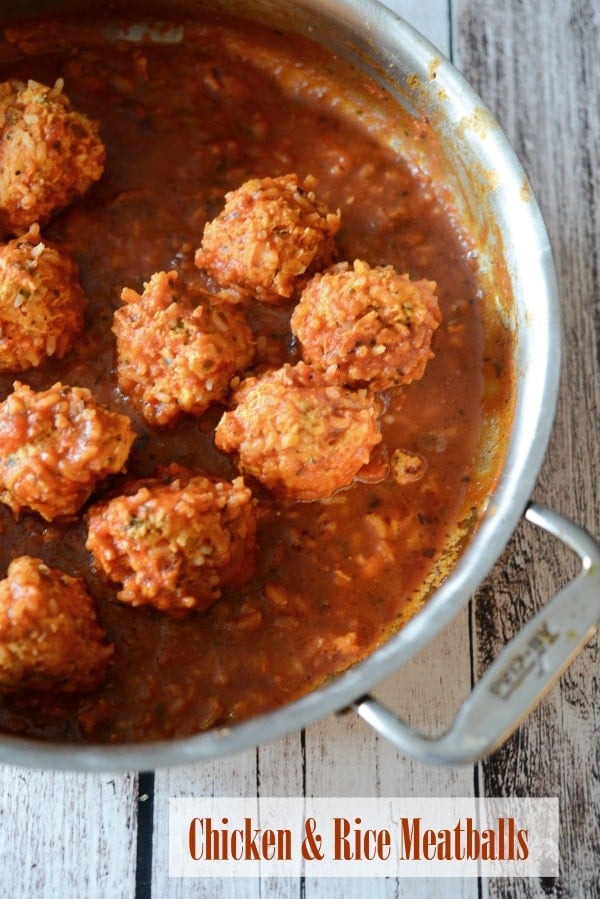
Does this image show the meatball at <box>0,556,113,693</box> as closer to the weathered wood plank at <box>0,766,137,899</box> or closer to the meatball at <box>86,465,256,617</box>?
the meatball at <box>86,465,256,617</box>

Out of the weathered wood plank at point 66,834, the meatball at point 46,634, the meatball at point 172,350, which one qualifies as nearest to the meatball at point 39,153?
the meatball at point 172,350

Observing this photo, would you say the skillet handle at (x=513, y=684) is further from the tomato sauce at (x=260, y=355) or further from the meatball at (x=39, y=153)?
the meatball at (x=39, y=153)

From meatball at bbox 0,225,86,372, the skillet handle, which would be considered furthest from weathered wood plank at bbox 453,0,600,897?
meatball at bbox 0,225,86,372

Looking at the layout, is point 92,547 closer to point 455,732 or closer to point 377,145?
point 455,732

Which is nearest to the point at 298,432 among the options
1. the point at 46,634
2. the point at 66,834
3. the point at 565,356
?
the point at 46,634

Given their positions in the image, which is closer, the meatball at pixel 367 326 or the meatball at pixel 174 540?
the meatball at pixel 174 540

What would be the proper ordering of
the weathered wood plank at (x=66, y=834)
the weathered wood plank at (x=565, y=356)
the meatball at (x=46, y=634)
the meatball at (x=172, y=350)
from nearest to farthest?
the meatball at (x=46, y=634)
the meatball at (x=172, y=350)
the weathered wood plank at (x=66, y=834)
the weathered wood plank at (x=565, y=356)

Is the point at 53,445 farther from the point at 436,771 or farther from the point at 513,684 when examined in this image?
the point at 436,771
